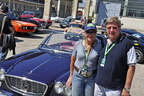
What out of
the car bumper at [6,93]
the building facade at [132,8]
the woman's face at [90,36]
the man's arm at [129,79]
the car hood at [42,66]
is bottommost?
the car bumper at [6,93]

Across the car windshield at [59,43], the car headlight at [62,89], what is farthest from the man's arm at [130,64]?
the car windshield at [59,43]

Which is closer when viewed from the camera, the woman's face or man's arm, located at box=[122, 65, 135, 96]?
man's arm, located at box=[122, 65, 135, 96]

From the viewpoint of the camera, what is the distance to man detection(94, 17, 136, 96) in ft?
7.25

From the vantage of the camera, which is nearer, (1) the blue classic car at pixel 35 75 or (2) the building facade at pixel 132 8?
(1) the blue classic car at pixel 35 75

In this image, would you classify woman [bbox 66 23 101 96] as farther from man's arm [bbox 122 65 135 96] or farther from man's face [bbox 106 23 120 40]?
man's arm [bbox 122 65 135 96]

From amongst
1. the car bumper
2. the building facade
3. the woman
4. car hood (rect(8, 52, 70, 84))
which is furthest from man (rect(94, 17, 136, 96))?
the building facade

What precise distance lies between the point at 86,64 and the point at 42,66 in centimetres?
127

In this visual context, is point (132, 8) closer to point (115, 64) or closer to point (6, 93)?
point (6, 93)

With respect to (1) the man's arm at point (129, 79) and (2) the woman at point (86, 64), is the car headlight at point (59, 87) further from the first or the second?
(1) the man's arm at point (129, 79)

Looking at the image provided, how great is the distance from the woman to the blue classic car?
0.43 m

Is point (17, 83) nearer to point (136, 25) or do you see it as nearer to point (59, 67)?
point (59, 67)

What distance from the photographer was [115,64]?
224 cm

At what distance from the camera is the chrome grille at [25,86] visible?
3150 mm

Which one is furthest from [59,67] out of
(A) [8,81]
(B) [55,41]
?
(B) [55,41]
